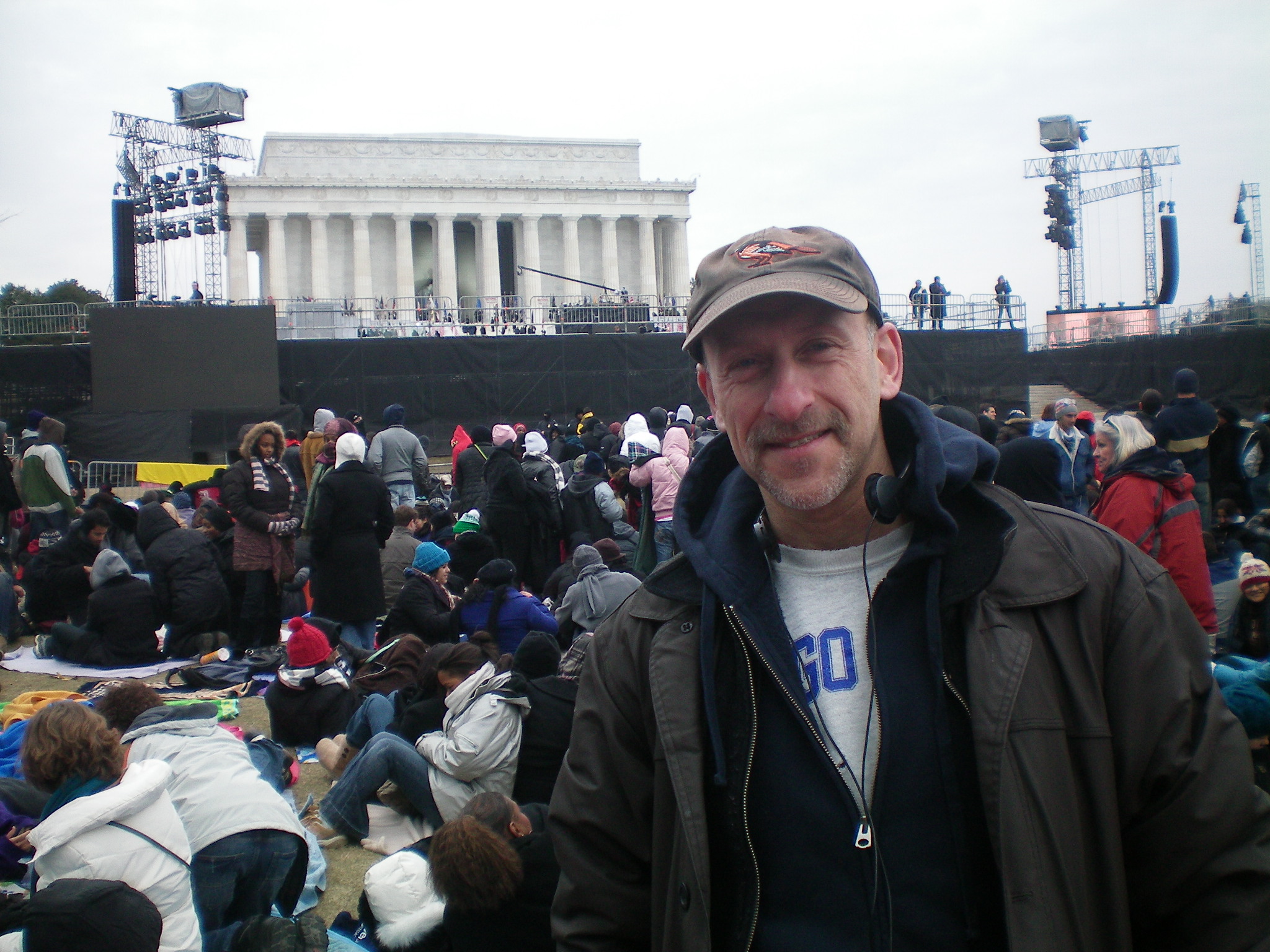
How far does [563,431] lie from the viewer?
18.7m

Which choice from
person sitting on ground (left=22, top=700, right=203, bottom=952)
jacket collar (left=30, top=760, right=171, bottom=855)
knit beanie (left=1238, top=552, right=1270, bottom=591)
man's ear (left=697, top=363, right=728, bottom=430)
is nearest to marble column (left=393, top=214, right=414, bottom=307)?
knit beanie (left=1238, top=552, right=1270, bottom=591)

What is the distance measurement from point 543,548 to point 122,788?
6.68 m

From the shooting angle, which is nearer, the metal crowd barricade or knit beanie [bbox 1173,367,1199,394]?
knit beanie [bbox 1173,367,1199,394]

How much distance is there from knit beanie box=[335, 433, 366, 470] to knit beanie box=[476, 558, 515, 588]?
1760mm

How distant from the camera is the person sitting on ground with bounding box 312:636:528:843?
488cm

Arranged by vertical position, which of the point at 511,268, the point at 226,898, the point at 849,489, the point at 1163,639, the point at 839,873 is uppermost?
the point at 511,268

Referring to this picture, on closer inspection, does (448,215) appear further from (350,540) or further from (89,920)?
(89,920)

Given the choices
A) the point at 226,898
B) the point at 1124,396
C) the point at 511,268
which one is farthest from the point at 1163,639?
the point at 511,268

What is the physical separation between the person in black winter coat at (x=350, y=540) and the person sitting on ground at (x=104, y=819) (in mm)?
3900

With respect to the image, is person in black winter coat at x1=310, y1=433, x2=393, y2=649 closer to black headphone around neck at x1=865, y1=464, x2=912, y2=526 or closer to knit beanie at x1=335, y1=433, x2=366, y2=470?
knit beanie at x1=335, y1=433, x2=366, y2=470

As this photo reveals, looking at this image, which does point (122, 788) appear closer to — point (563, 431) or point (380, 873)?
point (380, 873)

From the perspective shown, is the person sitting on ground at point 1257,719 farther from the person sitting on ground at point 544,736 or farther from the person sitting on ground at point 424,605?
the person sitting on ground at point 424,605

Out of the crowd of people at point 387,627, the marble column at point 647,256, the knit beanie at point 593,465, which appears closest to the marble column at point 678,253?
the marble column at point 647,256

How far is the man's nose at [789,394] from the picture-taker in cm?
166
